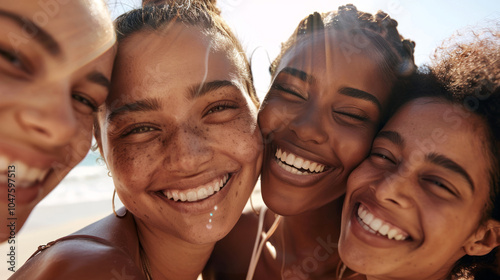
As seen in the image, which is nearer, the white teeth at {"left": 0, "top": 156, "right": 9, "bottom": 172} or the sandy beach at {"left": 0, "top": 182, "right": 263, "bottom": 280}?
the white teeth at {"left": 0, "top": 156, "right": 9, "bottom": 172}

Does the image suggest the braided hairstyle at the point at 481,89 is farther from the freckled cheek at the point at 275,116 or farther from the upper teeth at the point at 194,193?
the upper teeth at the point at 194,193

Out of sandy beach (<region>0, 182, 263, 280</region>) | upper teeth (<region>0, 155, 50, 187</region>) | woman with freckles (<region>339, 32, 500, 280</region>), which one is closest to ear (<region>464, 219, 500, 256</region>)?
woman with freckles (<region>339, 32, 500, 280</region>)

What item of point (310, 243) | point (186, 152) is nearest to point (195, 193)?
point (186, 152)

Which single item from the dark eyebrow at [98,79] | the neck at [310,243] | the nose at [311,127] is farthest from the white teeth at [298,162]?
the dark eyebrow at [98,79]

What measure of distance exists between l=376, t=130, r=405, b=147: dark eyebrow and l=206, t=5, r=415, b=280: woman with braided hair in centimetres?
13

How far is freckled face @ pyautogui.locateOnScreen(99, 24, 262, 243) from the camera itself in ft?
6.06

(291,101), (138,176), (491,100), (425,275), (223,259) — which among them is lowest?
(223,259)

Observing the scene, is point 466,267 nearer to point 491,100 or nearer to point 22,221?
point 491,100

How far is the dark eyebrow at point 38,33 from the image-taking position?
120 centimetres

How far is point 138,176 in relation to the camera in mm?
1879

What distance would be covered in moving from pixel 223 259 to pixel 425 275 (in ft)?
5.21

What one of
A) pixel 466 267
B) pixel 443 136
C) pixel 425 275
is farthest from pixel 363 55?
pixel 466 267

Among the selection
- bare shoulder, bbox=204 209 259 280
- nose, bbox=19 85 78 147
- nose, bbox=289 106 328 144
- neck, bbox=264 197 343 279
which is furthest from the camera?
bare shoulder, bbox=204 209 259 280

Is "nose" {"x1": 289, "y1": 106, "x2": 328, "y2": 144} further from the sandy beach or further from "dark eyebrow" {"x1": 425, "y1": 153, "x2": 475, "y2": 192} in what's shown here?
the sandy beach
